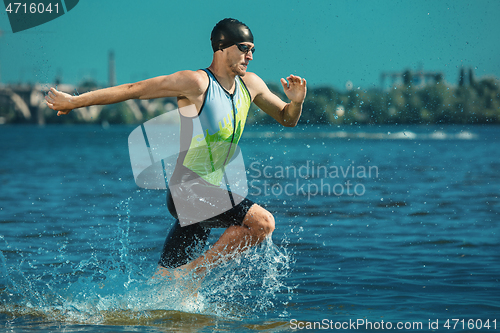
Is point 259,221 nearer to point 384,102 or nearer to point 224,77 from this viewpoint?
point 224,77

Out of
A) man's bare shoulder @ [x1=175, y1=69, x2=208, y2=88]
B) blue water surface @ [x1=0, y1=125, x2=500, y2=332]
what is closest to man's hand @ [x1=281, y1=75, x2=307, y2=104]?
man's bare shoulder @ [x1=175, y1=69, x2=208, y2=88]

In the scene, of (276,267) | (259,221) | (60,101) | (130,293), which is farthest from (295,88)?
(276,267)

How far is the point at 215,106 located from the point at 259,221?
0.94m

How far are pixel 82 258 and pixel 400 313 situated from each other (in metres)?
4.29

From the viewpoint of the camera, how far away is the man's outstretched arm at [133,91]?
4180 millimetres

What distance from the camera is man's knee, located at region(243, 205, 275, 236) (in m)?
4.39

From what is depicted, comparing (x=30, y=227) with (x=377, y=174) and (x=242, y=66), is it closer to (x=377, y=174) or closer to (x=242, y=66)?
(x=242, y=66)

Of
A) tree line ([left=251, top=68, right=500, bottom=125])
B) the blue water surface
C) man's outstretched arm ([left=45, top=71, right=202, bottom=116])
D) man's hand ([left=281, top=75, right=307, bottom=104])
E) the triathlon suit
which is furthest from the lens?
tree line ([left=251, top=68, right=500, bottom=125])

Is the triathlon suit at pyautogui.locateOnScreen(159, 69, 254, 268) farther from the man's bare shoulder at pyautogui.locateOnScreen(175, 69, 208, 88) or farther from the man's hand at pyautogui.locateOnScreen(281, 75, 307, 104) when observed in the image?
the man's hand at pyautogui.locateOnScreen(281, 75, 307, 104)

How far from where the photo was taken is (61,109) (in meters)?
4.20

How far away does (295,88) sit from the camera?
471cm

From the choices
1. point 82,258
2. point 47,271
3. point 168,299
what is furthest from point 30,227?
point 168,299

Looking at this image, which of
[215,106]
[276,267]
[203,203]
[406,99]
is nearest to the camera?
[215,106]

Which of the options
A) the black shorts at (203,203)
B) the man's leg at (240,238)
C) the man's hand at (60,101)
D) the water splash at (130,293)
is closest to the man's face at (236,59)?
the black shorts at (203,203)
